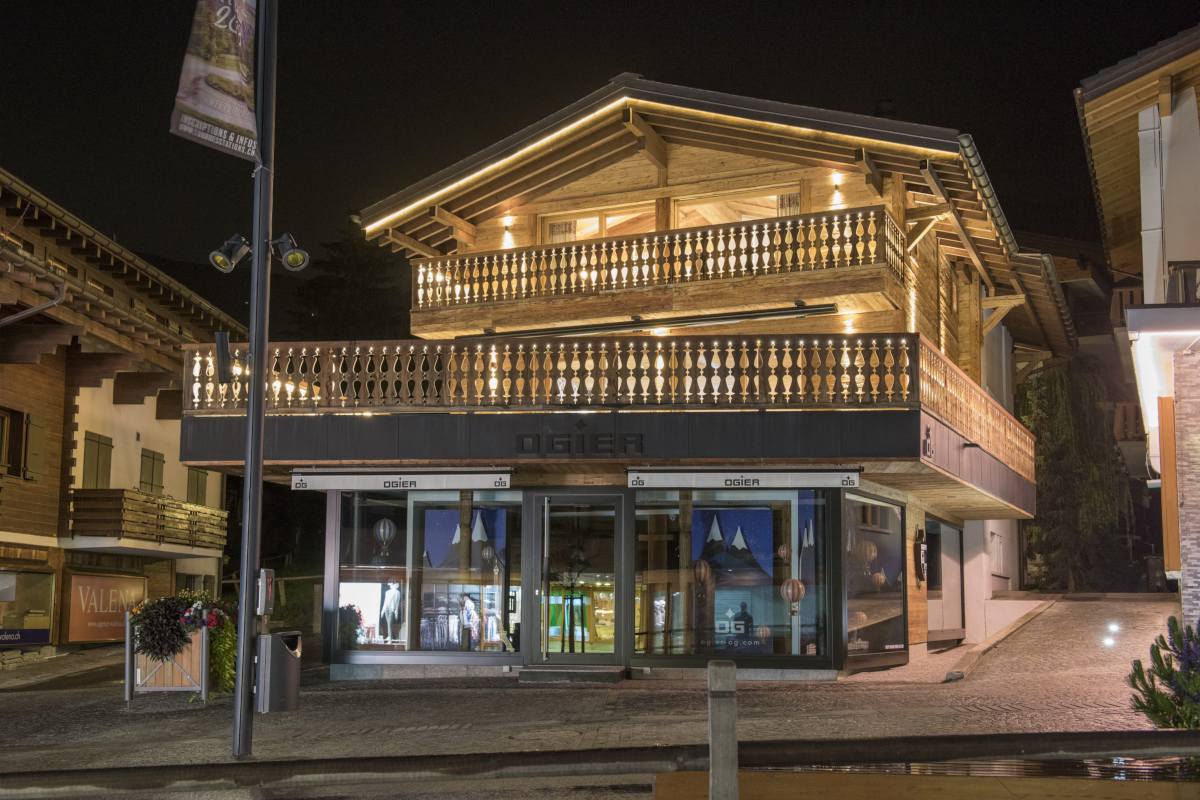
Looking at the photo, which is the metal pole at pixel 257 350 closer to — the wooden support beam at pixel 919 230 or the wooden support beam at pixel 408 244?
the wooden support beam at pixel 408 244

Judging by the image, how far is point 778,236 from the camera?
21266 millimetres

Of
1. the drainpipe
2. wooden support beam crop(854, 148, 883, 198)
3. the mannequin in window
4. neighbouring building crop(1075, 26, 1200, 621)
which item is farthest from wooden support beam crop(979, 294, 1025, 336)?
the drainpipe

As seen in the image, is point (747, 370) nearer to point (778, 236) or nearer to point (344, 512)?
point (778, 236)

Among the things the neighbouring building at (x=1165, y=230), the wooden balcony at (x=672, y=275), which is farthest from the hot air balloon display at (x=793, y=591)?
the neighbouring building at (x=1165, y=230)

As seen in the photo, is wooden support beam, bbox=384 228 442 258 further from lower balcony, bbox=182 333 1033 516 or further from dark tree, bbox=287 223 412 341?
dark tree, bbox=287 223 412 341

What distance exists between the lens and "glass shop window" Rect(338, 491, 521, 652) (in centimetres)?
1956

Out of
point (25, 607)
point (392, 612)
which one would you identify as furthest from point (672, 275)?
point (25, 607)

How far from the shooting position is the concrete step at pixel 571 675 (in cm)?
1852

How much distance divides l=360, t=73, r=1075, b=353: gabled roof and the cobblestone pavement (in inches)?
292

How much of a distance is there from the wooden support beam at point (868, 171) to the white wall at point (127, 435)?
55.4 feet

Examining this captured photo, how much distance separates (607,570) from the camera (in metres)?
19.2

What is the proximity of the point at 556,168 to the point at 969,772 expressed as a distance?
17.1 meters

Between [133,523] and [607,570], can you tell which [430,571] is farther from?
[133,523]

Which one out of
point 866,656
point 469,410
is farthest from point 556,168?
point 866,656
